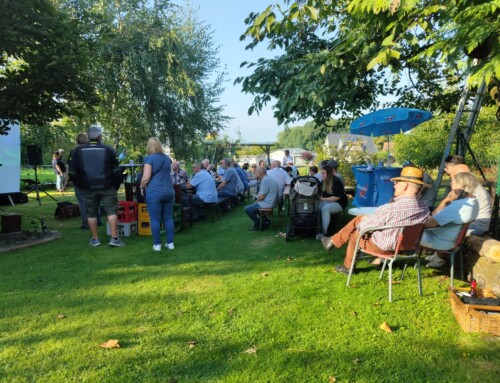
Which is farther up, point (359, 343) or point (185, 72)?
point (185, 72)

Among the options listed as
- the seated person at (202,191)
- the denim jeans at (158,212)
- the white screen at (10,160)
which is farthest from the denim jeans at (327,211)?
the white screen at (10,160)

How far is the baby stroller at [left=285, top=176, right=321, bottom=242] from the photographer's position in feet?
21.1

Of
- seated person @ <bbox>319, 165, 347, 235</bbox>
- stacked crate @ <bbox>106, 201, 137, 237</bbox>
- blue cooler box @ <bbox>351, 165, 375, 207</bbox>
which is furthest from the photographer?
blue cooler box @ <bbox>351, 165, 375, 207</bbox>

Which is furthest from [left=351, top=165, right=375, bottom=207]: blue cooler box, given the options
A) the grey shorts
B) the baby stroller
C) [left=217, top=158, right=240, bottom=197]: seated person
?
the grey shorts

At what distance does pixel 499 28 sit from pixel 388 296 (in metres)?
Answer: 2.57

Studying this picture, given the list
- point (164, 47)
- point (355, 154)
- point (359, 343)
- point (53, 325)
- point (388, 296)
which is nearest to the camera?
point (359, 343)

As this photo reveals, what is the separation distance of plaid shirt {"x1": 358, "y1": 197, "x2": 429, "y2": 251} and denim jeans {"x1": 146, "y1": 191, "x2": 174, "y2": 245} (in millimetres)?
3116

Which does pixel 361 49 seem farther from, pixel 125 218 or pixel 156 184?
pixel 125 218

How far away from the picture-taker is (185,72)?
15070 millimetres

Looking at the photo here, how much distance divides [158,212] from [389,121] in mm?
4473

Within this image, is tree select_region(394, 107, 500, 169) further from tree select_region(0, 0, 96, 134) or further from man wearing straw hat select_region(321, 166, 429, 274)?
tree select_region(0, 0, 96, 134)

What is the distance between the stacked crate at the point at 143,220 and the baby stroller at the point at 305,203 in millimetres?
2525

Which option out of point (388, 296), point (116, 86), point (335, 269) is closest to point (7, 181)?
point (116, 86)

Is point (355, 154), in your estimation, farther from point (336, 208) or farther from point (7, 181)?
point (7, 181)
